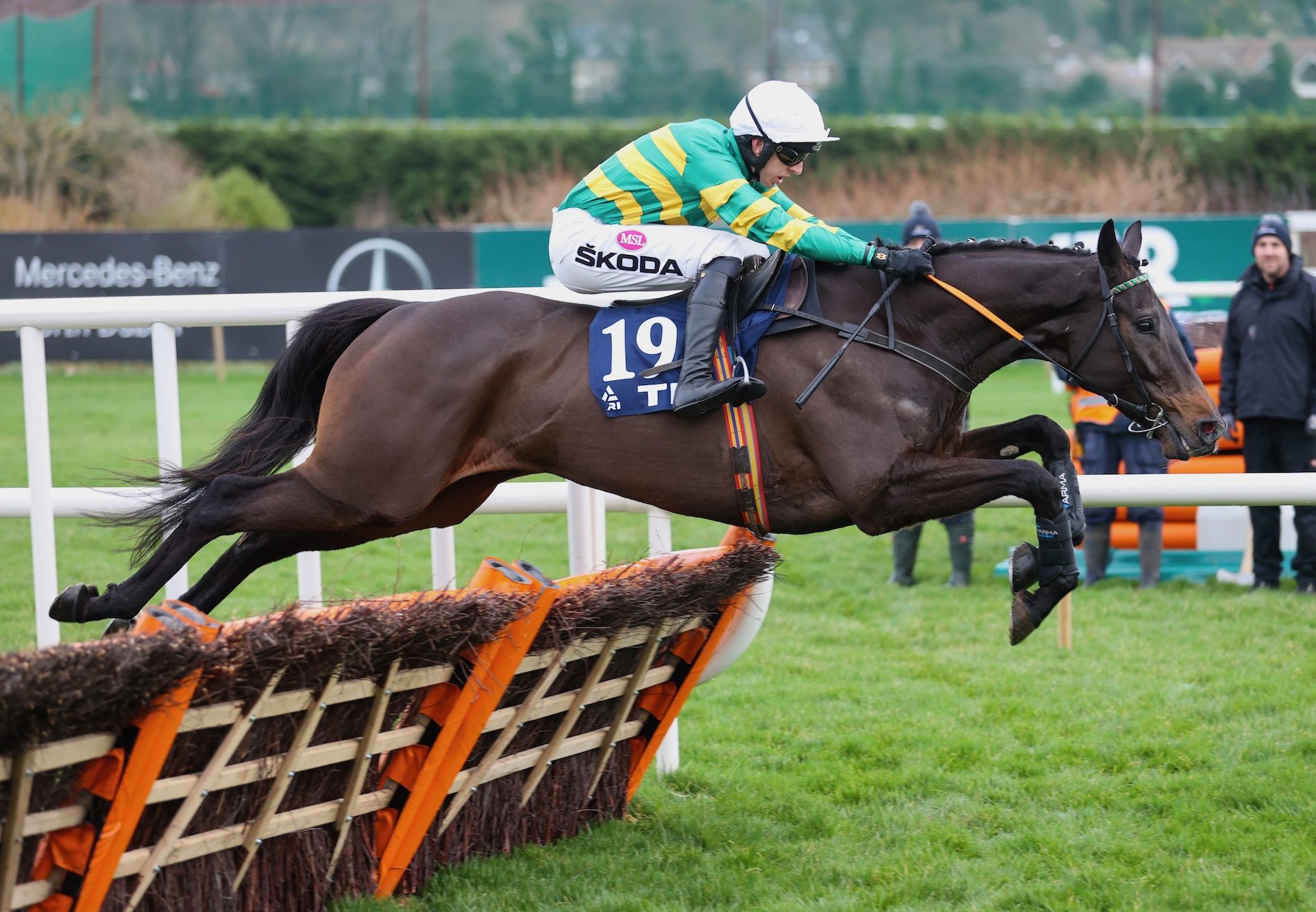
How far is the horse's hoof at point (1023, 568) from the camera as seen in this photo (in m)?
3.96

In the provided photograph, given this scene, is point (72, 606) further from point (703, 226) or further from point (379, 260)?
point (379, 260)

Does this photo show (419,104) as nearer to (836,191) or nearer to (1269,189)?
(836,191)

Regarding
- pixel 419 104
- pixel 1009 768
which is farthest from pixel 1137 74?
pixel 1009 768

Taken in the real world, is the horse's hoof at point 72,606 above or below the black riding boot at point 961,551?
above

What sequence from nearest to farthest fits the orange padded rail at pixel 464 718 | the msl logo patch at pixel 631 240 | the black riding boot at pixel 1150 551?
the orange padded rail at pixel 464 718 < the msl logo patch at pixel 631 240 < the black riding boot at pixel 1150 551

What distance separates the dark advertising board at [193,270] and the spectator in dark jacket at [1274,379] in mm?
10196

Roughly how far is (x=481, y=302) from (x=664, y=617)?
1.13 m

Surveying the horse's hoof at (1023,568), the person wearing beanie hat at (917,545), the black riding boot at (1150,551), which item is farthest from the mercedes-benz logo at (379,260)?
the horse's hoof at (1023,568)

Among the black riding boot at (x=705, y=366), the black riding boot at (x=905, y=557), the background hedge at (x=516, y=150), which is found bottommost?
the black riding boot at (x=905, y=557)

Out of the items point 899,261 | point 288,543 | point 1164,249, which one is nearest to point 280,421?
point 288,543

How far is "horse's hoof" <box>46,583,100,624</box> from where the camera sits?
387cm

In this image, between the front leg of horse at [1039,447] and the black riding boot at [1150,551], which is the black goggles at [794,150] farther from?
the black riding boot at [1150,551]

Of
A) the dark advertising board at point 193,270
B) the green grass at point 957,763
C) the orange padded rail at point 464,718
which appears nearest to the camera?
the orange padded rail at point 464,718

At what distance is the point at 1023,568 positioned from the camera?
397 centimetres
